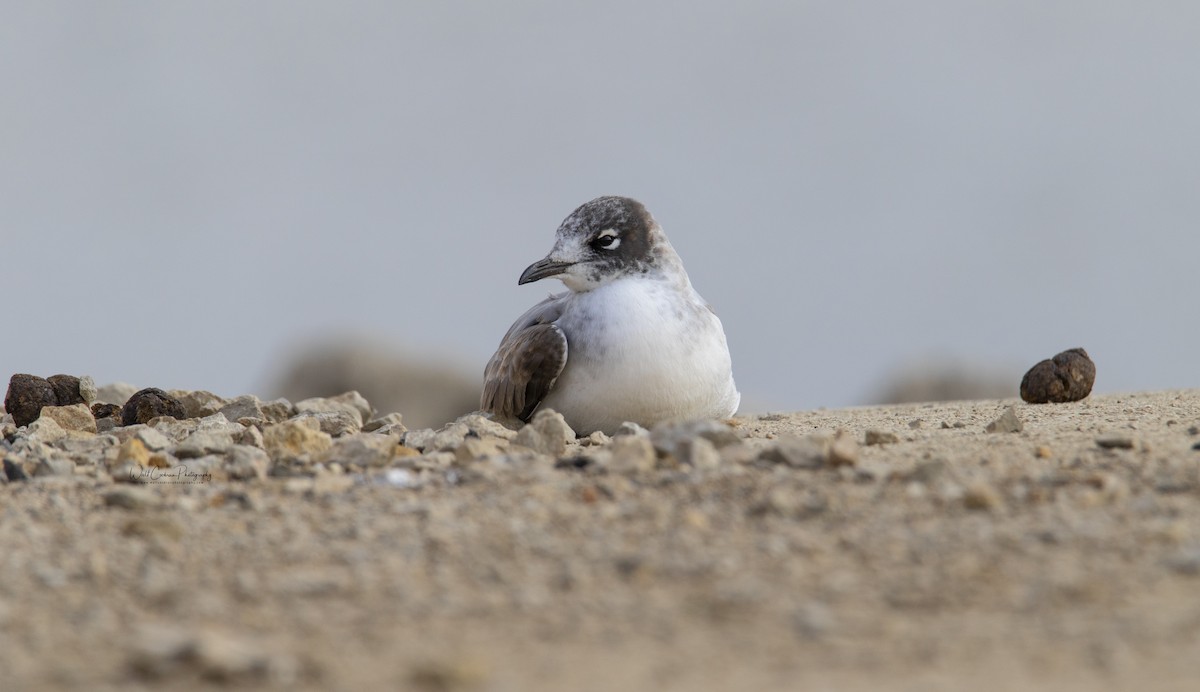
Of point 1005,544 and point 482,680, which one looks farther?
point 1005,544

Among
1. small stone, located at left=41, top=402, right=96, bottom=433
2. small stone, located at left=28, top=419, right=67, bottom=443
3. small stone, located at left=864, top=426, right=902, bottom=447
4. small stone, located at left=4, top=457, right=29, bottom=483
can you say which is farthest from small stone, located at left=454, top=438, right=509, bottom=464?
small stone, located at left=41, top=402, right=96, bottom=433

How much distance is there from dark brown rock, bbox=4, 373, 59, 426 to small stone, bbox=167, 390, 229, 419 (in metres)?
0.80

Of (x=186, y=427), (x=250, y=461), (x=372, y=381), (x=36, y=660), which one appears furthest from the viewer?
(x=372, y=381)

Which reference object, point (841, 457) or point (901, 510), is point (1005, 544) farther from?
point (841, 457)

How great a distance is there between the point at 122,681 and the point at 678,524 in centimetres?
184

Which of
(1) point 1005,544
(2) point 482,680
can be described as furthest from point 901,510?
(2) point 482,680

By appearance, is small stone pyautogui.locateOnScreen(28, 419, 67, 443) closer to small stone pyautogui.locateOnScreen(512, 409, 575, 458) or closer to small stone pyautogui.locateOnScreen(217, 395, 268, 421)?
small stone pyautogui.locateOnScreen(217, 395, 268, 421)

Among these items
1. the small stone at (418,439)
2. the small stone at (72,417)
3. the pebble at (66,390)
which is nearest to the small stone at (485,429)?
the small stone at (418,439)

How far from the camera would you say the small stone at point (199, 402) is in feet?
30.1

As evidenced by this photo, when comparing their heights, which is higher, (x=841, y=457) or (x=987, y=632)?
(x=841, y=457)

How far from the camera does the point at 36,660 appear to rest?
3549 mm

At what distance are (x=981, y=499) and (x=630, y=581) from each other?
1394 mm

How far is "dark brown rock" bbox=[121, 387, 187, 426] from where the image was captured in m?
8.86

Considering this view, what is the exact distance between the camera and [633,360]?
7621mm
